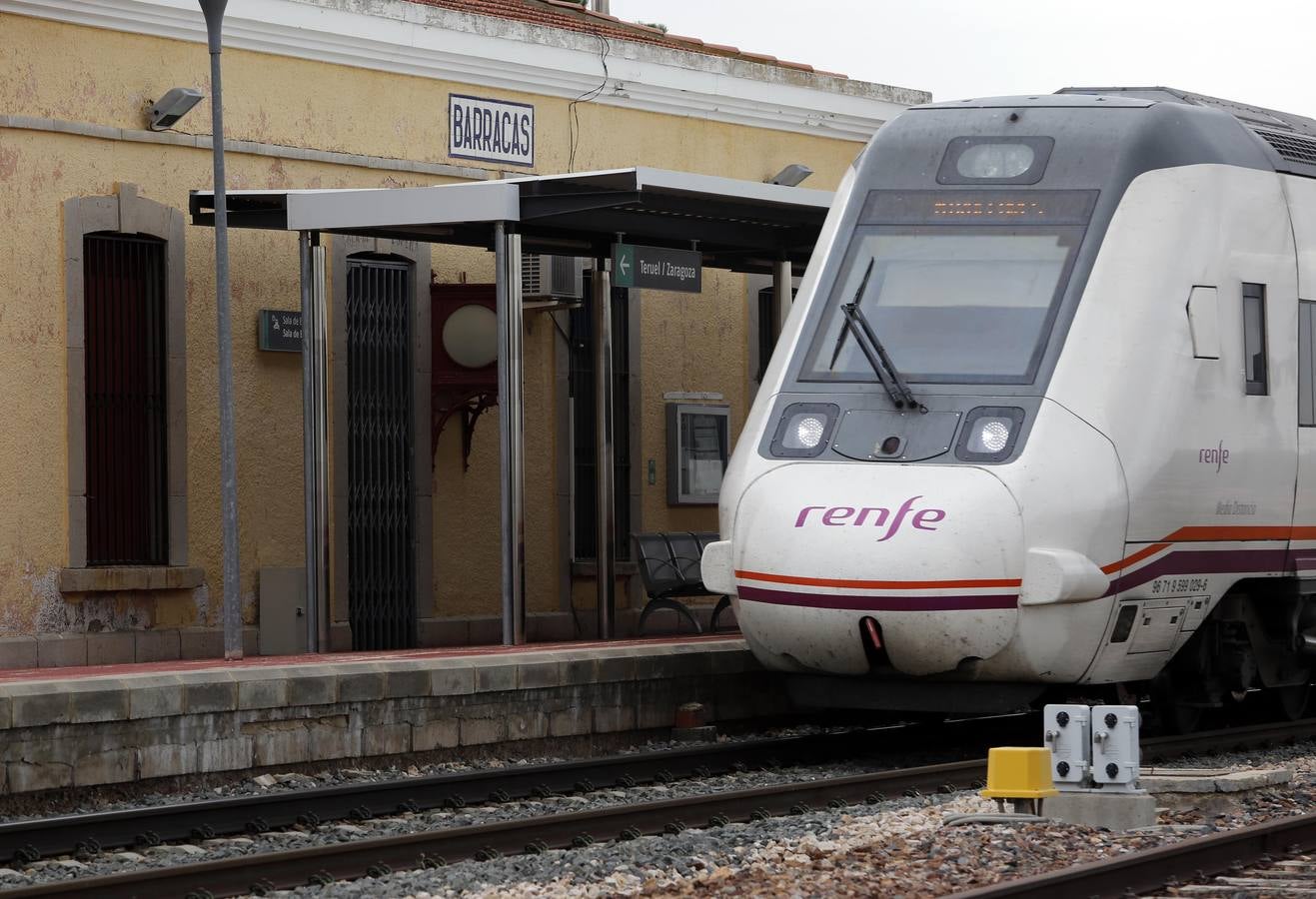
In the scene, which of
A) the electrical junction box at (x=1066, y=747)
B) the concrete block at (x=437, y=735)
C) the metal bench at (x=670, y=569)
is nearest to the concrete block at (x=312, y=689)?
the concrete block at (x=437, y=735)

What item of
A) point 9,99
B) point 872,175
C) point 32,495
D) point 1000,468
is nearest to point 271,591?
point 32,495

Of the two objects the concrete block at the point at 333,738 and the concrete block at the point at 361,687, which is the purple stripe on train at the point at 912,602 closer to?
the concrete block at the point at 361,687

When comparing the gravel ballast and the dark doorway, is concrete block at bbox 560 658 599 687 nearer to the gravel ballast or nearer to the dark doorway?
the gravel ballast

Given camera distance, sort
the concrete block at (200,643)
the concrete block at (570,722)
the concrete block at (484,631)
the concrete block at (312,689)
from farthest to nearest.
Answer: the concrete block at (484,631), the concrete block at (200,643), the concrete block at (570,722), the concrete block at (312,689)

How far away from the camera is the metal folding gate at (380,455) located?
1800cm

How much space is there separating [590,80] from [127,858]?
487 inches

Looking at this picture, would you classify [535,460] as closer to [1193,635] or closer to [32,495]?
[32,495]

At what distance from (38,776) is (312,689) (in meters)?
1.67

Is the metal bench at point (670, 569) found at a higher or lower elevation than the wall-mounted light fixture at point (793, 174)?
lower

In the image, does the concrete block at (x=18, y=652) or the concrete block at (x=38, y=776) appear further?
the concrete block at (x=18, y=652)

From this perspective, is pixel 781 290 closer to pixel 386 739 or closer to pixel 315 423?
pixel 315 423

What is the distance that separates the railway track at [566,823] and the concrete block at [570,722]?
94cm

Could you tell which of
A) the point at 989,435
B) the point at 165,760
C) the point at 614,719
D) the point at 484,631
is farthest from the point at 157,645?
the point at 989,435

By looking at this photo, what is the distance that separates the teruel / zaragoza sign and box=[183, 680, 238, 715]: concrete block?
8.79 metres
